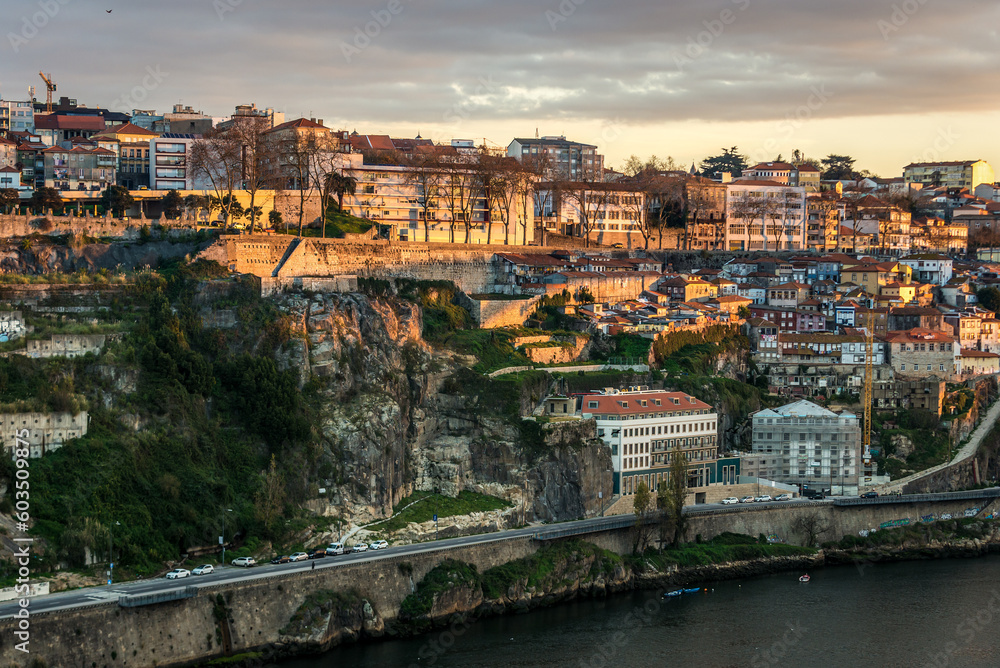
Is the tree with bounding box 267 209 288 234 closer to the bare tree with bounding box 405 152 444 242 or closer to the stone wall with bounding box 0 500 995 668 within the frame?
the bare tree with bounding box 405 152 444 242

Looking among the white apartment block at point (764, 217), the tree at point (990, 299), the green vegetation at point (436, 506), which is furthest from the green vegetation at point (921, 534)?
the white apartment block at point (764, 217)

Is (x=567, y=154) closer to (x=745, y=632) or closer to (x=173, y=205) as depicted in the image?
(x=173, y=205)

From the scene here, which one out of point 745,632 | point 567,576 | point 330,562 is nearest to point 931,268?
point 567,576

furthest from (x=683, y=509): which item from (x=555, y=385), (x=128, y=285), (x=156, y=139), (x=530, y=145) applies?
(x=530, y=145)

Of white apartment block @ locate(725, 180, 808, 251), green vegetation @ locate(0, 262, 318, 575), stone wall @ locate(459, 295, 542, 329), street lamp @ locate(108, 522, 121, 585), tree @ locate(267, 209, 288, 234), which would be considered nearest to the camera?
street lamp @ locate(108, 522, 121, 585)

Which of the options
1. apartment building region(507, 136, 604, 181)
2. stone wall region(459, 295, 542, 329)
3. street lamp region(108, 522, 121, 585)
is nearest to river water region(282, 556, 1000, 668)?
street lamp region(108, 522, 121, 585)

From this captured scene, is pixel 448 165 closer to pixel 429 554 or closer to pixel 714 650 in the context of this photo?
pixel 429 554
